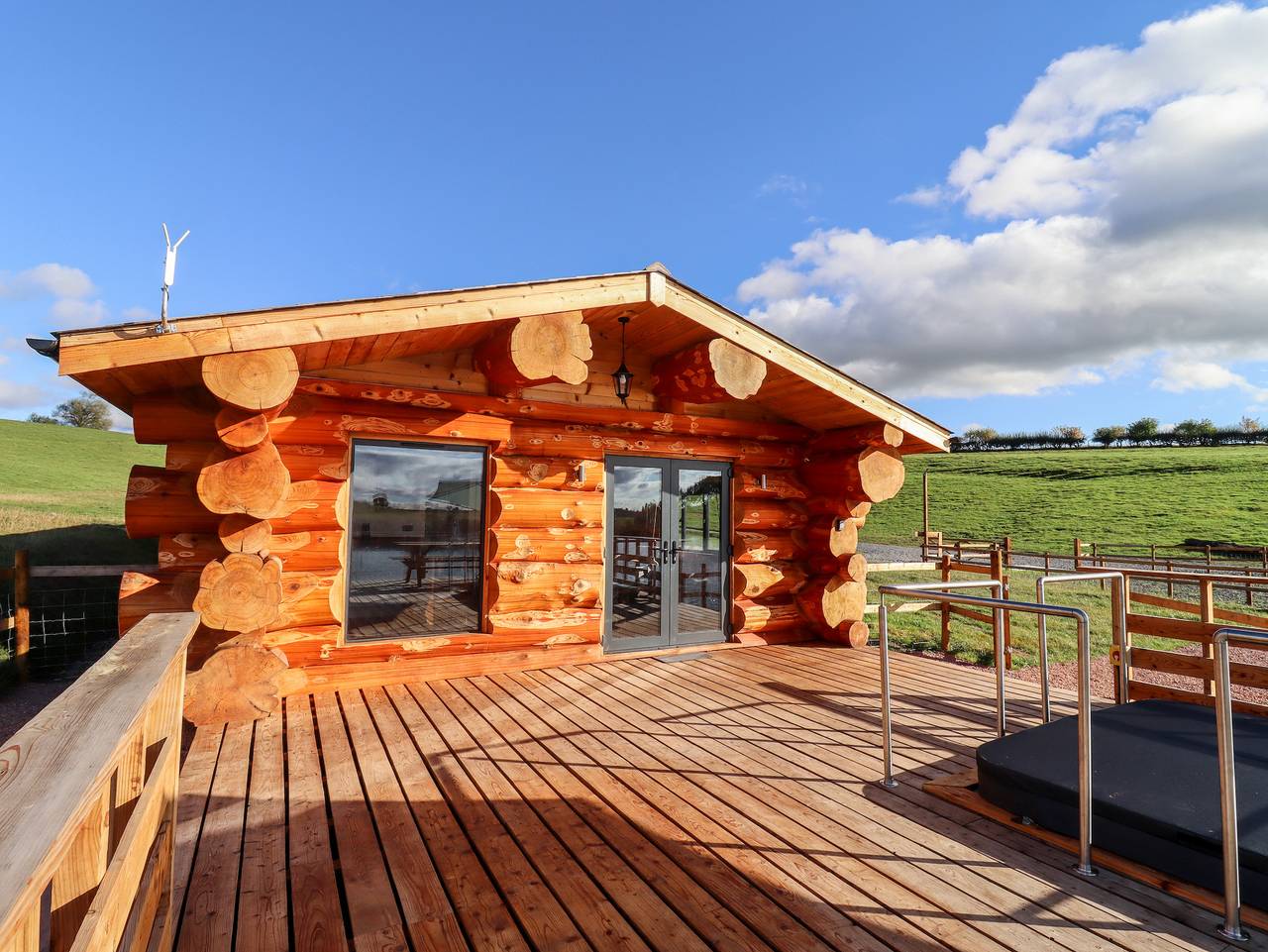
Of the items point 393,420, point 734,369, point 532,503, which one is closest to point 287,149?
point 393,420

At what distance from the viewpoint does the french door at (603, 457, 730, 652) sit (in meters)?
6.10

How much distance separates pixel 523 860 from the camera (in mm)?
2461

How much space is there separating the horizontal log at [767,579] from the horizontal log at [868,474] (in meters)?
1.03

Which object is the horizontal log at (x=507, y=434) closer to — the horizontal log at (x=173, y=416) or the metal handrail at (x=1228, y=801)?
the horizontal log at (x=173, y=416)

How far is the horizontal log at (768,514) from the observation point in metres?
6.56

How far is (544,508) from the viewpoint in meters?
5.66

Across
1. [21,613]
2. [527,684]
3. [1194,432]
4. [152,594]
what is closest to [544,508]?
[527,684]

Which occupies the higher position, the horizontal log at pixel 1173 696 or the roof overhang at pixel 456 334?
the roof overhang at pixel 456 334

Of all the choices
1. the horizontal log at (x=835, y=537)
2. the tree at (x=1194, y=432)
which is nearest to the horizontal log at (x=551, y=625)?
the horizontal log at (x=835, y=537)

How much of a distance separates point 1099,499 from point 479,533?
36.4 meters

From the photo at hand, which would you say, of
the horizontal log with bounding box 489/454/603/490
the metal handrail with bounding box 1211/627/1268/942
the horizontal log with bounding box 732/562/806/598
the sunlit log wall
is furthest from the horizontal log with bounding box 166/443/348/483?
the metal handrail with bounding box 1211/627/1268/942

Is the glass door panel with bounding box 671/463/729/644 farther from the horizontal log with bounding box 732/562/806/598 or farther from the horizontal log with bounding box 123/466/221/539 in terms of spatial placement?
the horizontal log with bounding box 123/466/221/539

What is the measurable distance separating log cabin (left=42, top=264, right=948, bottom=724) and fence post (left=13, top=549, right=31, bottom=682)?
8.80 feet

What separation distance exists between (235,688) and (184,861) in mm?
1842
